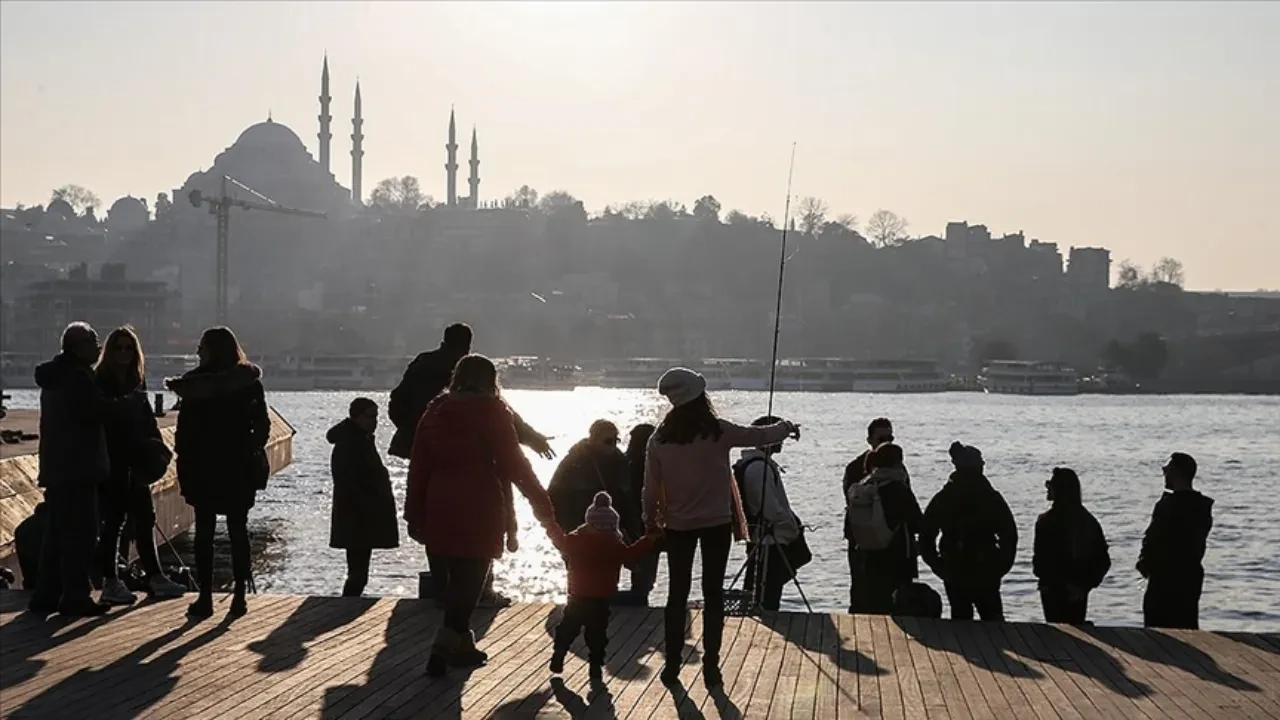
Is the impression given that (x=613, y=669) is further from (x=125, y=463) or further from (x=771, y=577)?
(x=771, y=577)

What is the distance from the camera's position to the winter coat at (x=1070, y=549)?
12.8m

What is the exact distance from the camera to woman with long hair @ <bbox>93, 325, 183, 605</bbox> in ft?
37.2

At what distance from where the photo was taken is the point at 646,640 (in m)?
11.2

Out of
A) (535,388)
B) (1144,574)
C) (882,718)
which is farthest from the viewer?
(535,388)

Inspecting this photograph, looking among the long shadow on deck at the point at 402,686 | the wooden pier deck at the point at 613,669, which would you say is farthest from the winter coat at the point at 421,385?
the long shadow on deck at the point at 402,686

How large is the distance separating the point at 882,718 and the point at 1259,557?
1093 inches

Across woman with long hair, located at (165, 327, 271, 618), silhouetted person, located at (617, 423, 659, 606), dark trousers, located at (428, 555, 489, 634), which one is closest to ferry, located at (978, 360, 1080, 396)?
silhouetted person, located at (617, 423, 659, 606)

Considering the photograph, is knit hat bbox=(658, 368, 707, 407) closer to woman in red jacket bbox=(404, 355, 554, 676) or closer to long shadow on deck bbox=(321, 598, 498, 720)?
woman in red jacket bbox=(404, 355, 554, 676)

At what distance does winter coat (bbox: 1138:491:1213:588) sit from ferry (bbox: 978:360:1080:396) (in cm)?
15481

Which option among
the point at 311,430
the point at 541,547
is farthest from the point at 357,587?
the point at 311,430

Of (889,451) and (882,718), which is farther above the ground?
(889,451)

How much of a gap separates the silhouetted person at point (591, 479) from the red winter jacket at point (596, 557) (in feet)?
10.5

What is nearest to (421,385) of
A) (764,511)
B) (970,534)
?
(764,511)

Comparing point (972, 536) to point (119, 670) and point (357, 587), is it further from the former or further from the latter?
point (119, 670)
